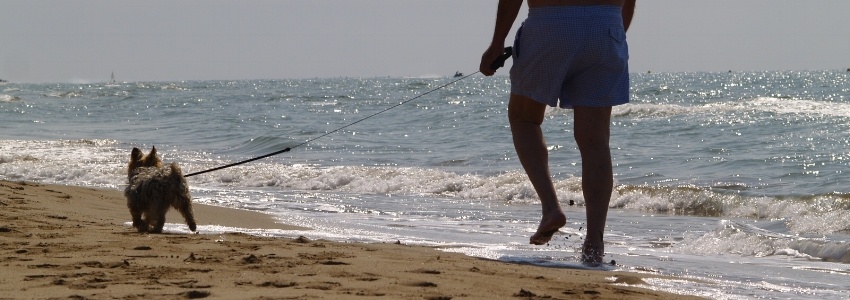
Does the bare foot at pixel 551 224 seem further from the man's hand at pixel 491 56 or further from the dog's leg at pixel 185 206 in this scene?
the dog's leg at pixel 185 206

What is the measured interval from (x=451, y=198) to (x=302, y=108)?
81.1 feet

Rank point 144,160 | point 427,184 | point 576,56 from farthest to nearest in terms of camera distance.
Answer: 1. point 427,184
2. point 144,160
3. point 576,56

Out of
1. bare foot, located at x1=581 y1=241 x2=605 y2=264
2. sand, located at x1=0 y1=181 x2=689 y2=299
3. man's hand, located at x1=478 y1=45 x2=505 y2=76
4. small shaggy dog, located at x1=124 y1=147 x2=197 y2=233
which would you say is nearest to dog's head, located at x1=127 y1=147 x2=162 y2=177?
small shaggy dog, located at x1=124 y1=147 x2=197 y2=233

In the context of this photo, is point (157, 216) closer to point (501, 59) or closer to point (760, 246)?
point (501, 59)

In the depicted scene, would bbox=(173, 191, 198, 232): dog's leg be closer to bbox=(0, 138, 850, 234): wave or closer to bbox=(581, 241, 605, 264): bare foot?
bbox=(581, 241, 605, 264): bare foot

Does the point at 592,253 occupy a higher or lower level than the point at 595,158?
lower

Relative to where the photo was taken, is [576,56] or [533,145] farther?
[533,145]

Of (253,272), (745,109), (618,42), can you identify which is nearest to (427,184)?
(618,42)

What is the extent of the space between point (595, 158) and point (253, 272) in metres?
1.66

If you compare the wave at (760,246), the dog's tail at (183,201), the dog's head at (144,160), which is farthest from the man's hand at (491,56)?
the dog's head at (144,160)

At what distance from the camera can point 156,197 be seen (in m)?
6.32

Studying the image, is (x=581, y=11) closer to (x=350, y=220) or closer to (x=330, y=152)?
(x=350, y=220)

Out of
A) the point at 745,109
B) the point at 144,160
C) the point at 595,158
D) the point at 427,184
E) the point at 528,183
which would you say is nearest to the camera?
the point at 595,158

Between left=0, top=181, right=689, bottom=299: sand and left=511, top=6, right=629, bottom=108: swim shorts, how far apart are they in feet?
2.64
